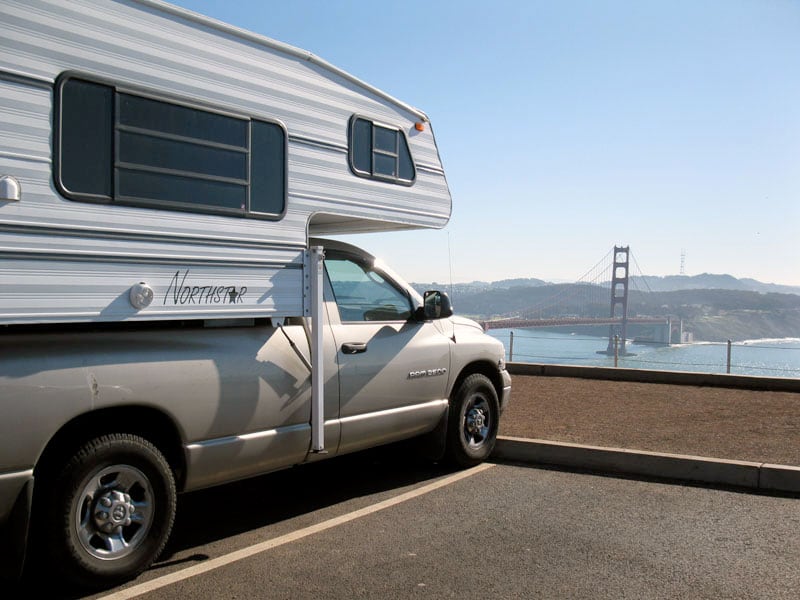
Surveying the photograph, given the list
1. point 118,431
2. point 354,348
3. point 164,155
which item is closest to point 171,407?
point 118,431

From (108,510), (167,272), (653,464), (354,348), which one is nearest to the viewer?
(108,510)

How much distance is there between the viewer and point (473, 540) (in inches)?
181

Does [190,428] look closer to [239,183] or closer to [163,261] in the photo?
[163,261]

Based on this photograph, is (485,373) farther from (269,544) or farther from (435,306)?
(269,544)

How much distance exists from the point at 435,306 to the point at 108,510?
3.04 meters

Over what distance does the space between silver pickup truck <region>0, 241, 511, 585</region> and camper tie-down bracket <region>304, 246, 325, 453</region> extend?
0.06m

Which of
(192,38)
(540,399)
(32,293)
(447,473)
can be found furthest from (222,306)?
(540,399)

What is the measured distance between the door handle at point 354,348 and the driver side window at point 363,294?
0.20 m

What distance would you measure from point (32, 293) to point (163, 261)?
744 millimetres

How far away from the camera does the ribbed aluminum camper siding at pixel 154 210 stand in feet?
11.4

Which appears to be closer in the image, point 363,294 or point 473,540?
point 473,540

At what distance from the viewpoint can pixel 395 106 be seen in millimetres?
5730

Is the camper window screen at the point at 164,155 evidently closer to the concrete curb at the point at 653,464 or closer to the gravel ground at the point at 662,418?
the concrete curb at the point at 653,464

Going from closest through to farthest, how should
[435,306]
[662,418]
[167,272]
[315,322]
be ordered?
[167,272] → [315,322] → [435,306] → [662,418]
